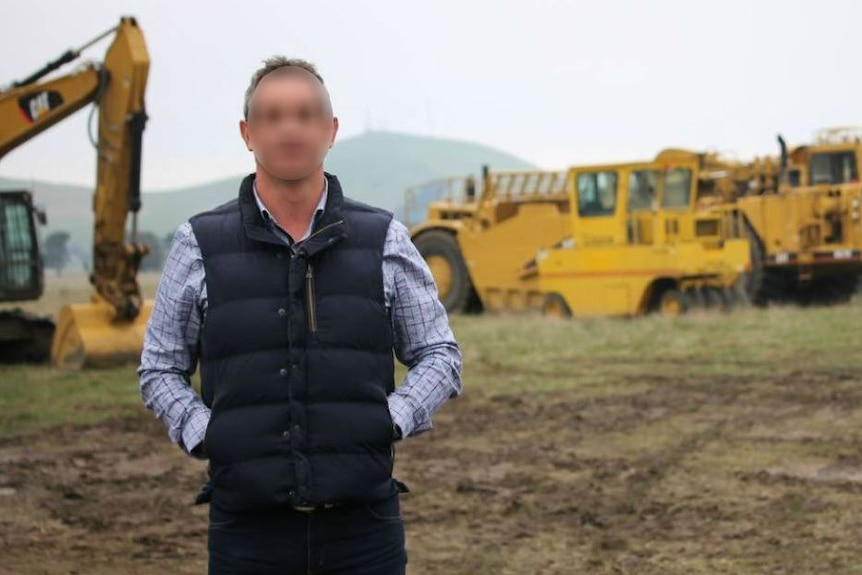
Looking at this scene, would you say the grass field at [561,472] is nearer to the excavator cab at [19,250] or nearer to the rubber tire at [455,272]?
the excavator cab at [19,250]

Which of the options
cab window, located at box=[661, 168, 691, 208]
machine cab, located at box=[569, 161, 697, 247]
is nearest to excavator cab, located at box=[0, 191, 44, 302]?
machine cab, located at box=[569, 161, 697, 247]

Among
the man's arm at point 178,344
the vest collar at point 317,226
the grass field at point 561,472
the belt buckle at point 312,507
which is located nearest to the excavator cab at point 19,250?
the grass field at point 561,472

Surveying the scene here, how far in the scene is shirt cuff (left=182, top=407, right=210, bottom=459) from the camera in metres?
3.18

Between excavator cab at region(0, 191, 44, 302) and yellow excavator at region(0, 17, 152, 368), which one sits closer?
yellow excavator at region(0, 17, 152, 368)

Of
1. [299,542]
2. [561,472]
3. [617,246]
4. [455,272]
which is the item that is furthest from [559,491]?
[455,272]

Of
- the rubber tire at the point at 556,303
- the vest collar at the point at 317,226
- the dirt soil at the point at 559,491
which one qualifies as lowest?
the dirt soil at the point at 559,491

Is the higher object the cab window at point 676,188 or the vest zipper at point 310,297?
the cab window at point 676,188

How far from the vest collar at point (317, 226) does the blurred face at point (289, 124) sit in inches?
3.4

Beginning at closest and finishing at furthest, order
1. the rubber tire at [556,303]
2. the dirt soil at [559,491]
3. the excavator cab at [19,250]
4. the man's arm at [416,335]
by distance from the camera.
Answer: the man's arm at [416,335] → the dirt soil at [559,491] → the excavator cab at [19,250] → the rubber tire at [556,303]

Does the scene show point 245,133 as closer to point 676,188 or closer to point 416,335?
point 416,335

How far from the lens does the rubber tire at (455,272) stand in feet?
84.1

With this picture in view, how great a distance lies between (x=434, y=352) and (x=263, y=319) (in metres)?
0.39

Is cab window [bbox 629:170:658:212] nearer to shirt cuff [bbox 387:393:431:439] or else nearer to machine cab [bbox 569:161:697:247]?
machine cab [bbox 569:161:697:247]

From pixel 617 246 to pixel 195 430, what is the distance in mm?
19379
